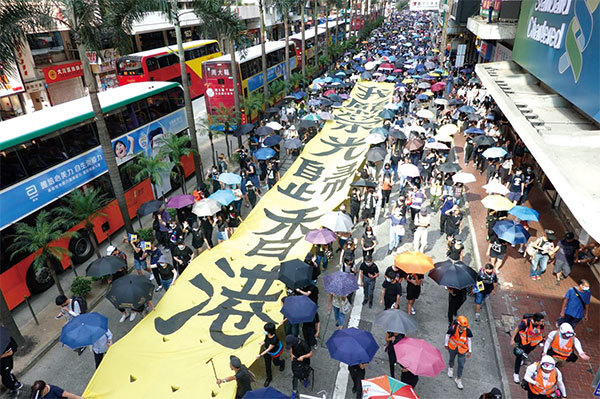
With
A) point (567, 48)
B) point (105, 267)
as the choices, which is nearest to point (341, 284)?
point (105, 267)

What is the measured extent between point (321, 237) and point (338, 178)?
5.50 meters

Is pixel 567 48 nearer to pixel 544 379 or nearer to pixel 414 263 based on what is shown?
pixel 414 263

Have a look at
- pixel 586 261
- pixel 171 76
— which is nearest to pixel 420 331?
pixel 586 261

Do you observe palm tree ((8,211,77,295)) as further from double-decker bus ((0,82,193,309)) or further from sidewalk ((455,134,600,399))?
sidewalk ((455,134,600,399))

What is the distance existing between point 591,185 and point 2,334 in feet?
38.3

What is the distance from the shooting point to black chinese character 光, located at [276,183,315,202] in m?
14.4

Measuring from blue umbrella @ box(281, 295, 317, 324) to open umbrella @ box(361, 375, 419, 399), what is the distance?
184cm

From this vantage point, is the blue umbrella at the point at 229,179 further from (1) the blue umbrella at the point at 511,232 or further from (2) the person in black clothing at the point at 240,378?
(1) the blue umbrella at the point at 511,232

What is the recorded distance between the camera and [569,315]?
838 centimetres

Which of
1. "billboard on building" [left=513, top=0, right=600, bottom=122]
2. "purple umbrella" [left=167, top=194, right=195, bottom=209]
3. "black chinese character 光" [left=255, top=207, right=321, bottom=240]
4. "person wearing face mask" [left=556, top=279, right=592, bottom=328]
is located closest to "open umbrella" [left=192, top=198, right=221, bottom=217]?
"purple umbrella" [left=167, top=194, right=195, bottom=209]

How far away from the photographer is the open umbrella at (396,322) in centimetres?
719

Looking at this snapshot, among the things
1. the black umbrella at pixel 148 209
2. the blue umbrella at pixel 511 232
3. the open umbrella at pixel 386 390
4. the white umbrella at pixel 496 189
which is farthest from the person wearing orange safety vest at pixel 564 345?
the black umbrella at pixel 148 209

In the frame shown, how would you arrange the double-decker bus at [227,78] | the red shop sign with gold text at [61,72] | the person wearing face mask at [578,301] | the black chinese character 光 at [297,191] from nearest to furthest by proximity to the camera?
the person wearing face mask at [578,301] < the black chinese character 光 at [297,191] < the double-decker bus at [227,78] < the red shop sign with gold text at [61,72]

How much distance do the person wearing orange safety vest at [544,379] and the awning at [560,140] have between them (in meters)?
2.19
